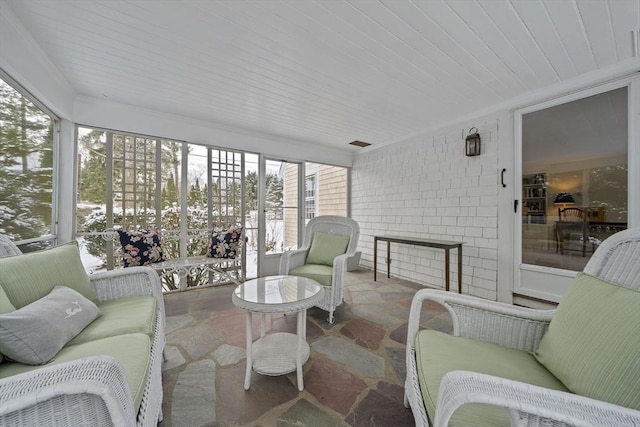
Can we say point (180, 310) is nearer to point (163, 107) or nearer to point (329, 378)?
point (329, 378)

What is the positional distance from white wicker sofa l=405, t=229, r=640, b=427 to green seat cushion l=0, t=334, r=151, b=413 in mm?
1086

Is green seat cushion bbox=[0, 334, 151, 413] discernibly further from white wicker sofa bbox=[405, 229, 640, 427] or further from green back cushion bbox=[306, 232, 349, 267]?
green back cushion bbox=[306, 232, 349, 267]

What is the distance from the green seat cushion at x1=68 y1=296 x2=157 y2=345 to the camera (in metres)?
1.23

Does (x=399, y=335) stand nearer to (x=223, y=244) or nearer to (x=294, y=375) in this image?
(x=294, y=375)

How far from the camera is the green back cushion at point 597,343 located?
2.32 feet

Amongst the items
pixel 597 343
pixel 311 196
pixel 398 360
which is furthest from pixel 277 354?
pixel 311 196

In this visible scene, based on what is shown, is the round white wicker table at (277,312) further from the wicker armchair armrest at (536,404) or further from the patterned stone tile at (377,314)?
the wicker armchair armrest at (536,404)

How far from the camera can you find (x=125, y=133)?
306 centimetres

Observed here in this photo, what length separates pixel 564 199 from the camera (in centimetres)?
259

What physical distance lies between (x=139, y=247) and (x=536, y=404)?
11.4 ft

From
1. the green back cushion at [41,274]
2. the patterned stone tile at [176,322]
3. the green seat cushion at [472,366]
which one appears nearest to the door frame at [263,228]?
the patterned stone tile at [176,322]

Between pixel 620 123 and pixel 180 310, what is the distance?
4.86 meters

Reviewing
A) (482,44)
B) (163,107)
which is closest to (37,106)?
(163,107)

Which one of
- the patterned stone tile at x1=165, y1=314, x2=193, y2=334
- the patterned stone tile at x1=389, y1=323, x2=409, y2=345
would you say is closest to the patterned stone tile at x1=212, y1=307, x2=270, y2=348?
the patterned stone tile at x1=165, y1=314, x2=193, y2=334
